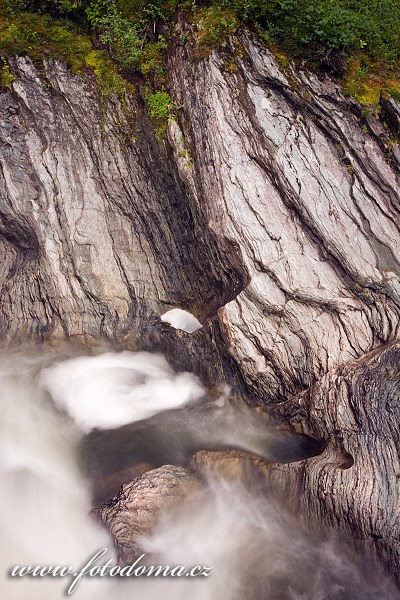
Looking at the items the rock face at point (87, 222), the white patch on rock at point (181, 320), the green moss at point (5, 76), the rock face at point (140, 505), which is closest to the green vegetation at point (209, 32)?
the green moss at point (5, 76)

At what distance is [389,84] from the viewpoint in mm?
11578

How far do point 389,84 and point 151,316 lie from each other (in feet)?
28.6

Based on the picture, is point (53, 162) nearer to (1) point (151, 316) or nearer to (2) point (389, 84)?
(1) point (151, 316)

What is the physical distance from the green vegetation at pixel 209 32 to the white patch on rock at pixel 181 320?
6121 millimetres

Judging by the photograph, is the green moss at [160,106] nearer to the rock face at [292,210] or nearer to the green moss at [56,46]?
the rock face at [292,210]

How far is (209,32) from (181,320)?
25.0 ft

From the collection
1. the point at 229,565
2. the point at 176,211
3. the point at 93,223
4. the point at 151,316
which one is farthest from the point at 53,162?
the point at 229,565

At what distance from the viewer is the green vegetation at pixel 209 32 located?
38.0 ft

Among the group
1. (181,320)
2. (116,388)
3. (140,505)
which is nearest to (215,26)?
(181,320)

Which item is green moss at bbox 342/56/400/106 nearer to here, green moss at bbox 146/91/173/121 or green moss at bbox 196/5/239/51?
green moss at bbox 196/5/239/51

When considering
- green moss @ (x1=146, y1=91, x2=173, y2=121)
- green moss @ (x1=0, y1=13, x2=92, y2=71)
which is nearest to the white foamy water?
green moss @ (x1=146, y1=91, x2=173, y2=121)

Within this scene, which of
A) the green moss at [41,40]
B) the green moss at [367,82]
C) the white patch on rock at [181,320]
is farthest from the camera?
the green moss at [41,40]

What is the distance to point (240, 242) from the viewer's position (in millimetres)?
10281

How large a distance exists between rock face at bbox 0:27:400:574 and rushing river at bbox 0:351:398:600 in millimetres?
658
